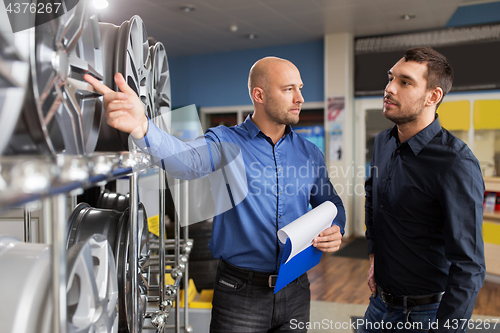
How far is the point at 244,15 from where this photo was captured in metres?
5.19

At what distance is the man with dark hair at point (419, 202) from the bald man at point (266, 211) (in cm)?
24

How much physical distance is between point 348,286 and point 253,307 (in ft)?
8.99

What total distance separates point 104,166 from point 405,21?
599cm

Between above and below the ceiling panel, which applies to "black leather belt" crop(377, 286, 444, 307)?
below

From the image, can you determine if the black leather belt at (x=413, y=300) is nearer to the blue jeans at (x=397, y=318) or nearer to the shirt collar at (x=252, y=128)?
the blue jeans at (x=397, y=318)

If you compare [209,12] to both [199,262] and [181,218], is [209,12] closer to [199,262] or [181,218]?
[199,262]

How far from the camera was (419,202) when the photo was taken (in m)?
1.52

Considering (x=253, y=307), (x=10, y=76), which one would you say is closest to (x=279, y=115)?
(x=253, y=307)

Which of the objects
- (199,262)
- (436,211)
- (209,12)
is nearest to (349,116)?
(209,12)

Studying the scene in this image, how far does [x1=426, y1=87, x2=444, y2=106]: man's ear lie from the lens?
1.60 meters

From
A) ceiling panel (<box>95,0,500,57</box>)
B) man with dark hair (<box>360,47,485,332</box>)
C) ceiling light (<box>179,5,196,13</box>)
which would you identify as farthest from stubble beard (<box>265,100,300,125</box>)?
ceiling light (<box>179,5,196,13</box>)

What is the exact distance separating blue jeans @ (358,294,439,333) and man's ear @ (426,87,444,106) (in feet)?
2.63

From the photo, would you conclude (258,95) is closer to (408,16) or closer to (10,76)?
(10,76)

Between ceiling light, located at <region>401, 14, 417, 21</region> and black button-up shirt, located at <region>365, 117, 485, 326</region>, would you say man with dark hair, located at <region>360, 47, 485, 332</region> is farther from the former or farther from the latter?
ceiling light, located at <region>401, 14, 417, 21</region>
